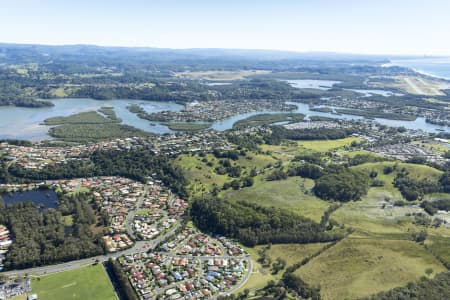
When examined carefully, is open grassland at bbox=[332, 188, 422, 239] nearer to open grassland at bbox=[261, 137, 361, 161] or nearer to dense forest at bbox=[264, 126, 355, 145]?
open grassland at bbox=[261, 137, 361, 161]

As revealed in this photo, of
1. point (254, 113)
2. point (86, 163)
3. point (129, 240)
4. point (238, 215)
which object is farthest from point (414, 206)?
point (254, 113)

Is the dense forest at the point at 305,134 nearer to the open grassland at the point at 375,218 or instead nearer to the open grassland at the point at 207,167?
the open grassland at the point at 207,167

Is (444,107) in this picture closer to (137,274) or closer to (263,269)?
(263,269)

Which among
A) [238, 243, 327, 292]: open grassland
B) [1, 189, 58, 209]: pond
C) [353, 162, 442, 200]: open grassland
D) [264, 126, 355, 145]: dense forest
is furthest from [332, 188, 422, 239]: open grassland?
[1, 189, 58, 209]: pond

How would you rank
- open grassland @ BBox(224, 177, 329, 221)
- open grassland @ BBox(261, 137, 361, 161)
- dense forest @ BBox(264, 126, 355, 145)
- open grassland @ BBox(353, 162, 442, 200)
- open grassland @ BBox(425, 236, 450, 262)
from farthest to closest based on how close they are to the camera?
dense forest @ BBox(264, 126, 355, 145) < open grassland @ BBox(261, 137, 361, 161) < open grassland @ BBox(353, 162, 442, 200) < open grassland @ BBox(224, 177, 329, 221) < open grassland @ BBox(425, 236, 450, 262)

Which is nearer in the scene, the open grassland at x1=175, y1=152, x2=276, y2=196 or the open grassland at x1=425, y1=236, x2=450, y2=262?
the open grassland at x1=425, y1=236, x2=450, y2=262
